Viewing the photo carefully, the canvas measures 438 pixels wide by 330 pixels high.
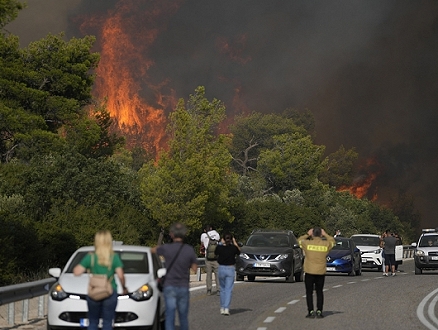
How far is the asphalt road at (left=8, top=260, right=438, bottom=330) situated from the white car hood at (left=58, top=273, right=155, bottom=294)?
7.73 ft

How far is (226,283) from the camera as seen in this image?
1966 centimetres

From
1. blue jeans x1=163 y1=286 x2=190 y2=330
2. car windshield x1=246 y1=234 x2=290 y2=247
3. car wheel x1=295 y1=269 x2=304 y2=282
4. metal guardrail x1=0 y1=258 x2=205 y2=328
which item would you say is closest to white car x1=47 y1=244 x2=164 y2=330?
blue jeans x1=163 y1=286 x2=190 y2=330

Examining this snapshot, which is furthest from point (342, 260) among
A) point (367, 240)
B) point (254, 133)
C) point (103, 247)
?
point (254, 133)

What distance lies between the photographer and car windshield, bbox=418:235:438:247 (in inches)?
1561

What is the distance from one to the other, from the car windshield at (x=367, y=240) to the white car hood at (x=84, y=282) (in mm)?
30514

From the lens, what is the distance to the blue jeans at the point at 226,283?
19.4 metres

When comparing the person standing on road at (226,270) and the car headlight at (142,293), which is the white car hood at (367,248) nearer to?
the person standing on road at (226,270)

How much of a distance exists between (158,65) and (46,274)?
420 feet

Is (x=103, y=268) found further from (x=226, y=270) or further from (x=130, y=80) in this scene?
(x=130, y=80)

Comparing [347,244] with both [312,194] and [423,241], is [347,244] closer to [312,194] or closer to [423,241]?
[423,241]

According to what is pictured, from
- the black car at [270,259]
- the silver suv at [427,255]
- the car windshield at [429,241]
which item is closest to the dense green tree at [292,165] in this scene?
the car windshield at [429,241]

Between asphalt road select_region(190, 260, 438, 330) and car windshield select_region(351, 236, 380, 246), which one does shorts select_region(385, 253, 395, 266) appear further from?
car windshield select_region(351, 236, 380, 246)

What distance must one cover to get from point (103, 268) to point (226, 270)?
8.51 m

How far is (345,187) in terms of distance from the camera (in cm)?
14638
